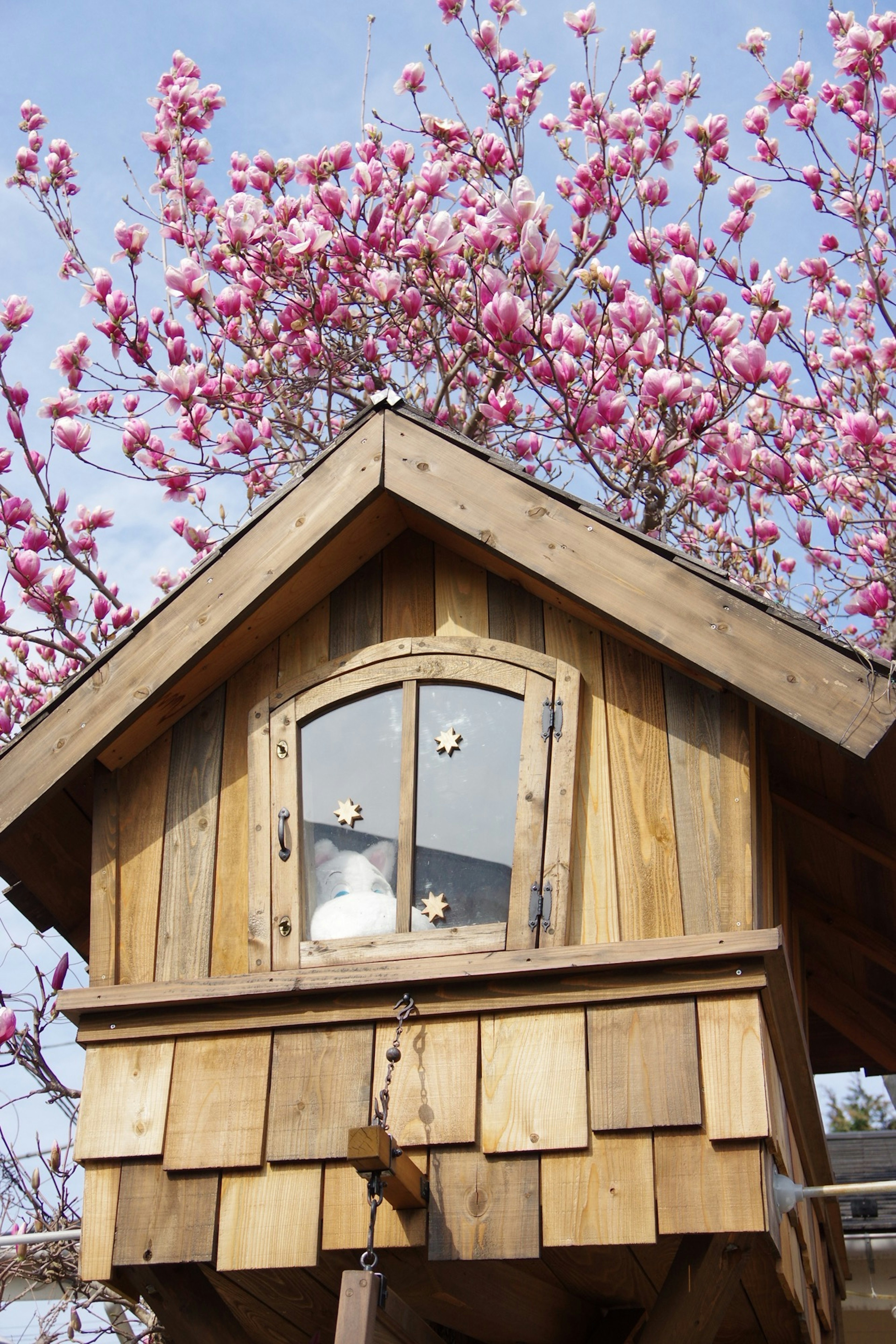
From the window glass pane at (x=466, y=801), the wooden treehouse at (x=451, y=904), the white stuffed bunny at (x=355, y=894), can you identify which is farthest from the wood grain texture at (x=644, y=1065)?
the white stuffed bunny at (x=355, y=894)

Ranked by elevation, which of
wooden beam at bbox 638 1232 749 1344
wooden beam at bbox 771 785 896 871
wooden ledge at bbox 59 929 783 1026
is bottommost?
wooden beam at bbox 638 1232 749 1344

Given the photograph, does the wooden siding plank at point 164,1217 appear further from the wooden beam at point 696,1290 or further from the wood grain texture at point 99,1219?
the wooden beam at point 696,1290

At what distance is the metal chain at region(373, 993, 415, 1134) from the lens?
2.68 meters

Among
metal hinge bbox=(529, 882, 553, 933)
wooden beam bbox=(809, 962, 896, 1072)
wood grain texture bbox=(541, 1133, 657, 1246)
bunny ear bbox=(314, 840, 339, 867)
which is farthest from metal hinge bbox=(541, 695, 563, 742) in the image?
wooden beam bbox=(809, 962, 896, 1072)

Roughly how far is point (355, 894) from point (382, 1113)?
674 millimetres

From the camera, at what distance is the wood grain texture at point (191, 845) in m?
3.24

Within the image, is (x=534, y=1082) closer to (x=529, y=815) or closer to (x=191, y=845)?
(x=529, y=815)

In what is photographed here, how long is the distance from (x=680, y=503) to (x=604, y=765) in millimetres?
2760

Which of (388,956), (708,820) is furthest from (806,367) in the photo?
(388,956)

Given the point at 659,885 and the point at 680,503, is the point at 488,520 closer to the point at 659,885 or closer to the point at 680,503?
the point at 659,885

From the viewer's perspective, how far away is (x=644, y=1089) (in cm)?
274

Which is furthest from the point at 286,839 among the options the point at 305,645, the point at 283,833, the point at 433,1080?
the point at 433,1080

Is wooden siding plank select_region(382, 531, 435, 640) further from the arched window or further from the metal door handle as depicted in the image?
the metal door handle

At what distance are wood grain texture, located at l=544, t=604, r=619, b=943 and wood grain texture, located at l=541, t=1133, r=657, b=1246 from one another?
1.55ft
